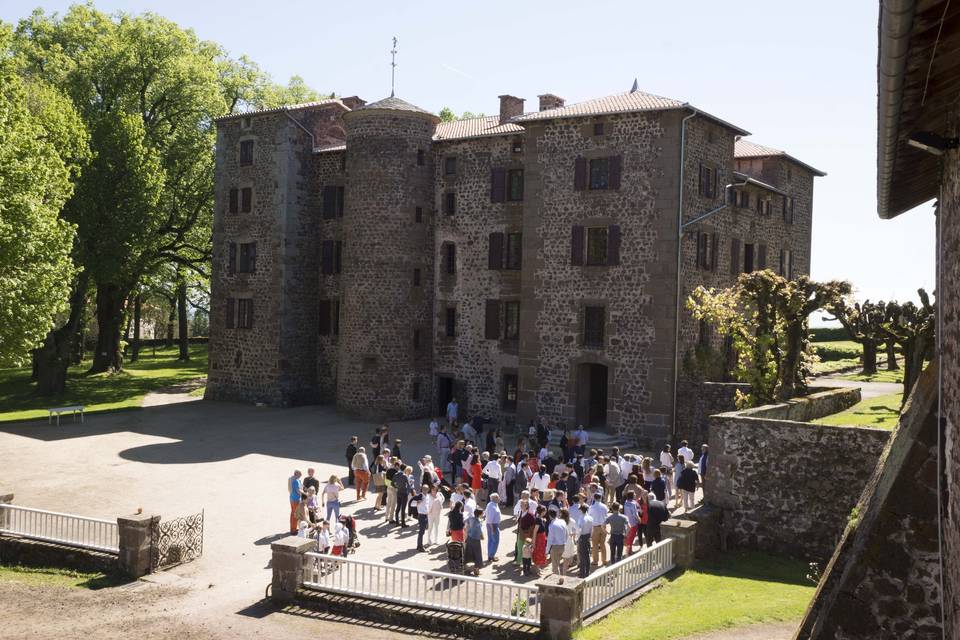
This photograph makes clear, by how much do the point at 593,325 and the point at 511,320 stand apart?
13.8 ft

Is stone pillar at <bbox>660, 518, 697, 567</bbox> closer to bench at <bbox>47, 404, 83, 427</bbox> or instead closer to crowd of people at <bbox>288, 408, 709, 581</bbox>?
crowd of people at <bbox>288, 408, 709, 581</bbox>

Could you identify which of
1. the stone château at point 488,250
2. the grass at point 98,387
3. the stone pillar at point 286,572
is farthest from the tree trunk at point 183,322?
the stone pillar at point 286,572

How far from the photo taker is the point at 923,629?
9.76m

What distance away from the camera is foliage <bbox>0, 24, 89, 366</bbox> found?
2636 cm

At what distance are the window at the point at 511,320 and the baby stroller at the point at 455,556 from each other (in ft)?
61.3

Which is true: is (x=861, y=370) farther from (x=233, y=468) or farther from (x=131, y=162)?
(x=131, y=162)

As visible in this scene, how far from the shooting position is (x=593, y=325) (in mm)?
31984

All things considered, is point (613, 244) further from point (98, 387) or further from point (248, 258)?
point (98, 387)

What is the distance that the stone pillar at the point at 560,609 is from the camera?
13344 mm

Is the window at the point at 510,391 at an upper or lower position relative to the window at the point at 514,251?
lower

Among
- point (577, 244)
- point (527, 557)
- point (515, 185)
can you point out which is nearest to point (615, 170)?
point (577, 244)

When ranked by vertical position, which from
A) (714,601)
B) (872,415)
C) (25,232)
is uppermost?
(25,232)

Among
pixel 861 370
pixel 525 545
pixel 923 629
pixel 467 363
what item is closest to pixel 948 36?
pixel 923 629

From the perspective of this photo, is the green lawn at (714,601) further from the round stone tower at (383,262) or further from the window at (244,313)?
the window at (244,313)
